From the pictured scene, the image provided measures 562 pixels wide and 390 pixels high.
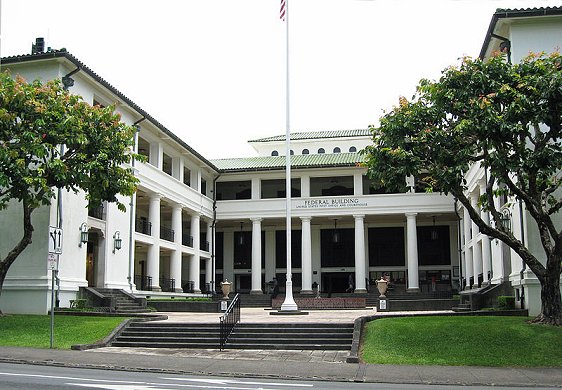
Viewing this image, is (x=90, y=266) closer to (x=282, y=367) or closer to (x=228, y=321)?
(x=228, y=321)

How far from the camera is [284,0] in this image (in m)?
28.2

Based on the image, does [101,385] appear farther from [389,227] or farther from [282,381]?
[389,227]

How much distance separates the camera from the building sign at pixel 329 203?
151 ft

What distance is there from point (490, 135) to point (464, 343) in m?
5.80

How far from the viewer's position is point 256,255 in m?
47.3

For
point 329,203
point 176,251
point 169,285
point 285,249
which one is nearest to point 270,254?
point 285,249

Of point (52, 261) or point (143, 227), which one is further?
point (143, 227)

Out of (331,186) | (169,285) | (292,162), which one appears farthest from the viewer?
(331,186)

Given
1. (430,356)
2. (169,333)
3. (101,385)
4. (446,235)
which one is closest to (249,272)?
(446,235)

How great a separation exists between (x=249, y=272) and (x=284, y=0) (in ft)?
→ 92.2

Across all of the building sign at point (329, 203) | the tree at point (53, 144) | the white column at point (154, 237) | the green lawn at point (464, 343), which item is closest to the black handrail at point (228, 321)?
the green lawn at point (464, 343)

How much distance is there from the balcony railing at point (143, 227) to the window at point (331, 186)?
1499cm

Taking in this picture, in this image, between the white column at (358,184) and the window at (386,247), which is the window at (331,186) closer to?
the white column at (358,184)

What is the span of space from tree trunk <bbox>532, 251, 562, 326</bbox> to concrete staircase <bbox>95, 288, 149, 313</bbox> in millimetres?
17332
